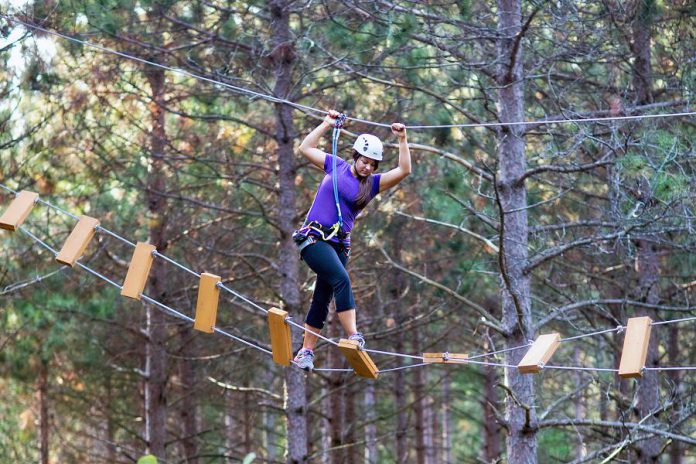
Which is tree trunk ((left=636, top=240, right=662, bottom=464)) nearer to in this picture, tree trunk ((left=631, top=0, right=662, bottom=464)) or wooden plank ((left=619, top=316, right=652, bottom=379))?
tree trunk ((left=631, top=0, right=662, bottom=464))

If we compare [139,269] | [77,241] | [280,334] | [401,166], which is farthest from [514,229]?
[77,241]

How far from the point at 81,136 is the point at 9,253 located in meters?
1.77

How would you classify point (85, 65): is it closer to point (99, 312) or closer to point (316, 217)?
point (99, 312)

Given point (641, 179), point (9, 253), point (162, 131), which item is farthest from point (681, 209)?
point (9, 253)

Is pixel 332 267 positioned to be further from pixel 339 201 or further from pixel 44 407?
pixel 44 407

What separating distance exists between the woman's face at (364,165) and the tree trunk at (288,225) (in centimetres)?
471

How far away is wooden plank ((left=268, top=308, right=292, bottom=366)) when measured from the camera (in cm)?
661

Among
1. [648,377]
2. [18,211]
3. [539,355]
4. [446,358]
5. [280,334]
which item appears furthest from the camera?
[648,377]

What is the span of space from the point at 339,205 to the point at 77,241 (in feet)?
6.17

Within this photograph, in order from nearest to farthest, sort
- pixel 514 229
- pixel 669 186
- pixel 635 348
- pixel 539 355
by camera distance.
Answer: pixel 635 348 → pixel 539 355 → pixel 669 186 → pixel 514 229

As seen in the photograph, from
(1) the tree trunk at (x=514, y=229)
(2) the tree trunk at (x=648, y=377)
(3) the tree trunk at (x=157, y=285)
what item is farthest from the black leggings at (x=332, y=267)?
(3) the tree trunk at (x=157, y=285)

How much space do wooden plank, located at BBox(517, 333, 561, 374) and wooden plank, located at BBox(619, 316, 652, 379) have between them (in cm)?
41

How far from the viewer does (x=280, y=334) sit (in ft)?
22.1

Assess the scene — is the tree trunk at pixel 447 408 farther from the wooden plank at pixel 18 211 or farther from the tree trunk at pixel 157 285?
the wooden plank at pixel 18 211
